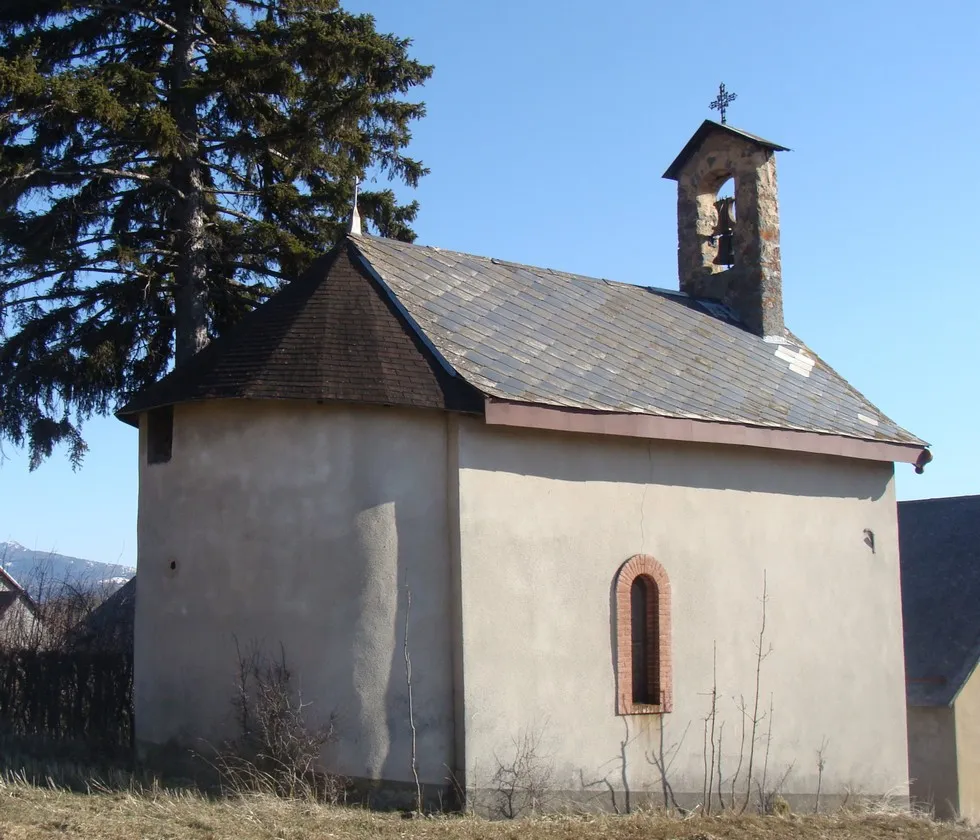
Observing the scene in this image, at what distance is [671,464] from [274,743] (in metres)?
5.27

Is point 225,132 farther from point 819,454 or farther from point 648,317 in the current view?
point 819,454

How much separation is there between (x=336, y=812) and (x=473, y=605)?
→ 7.53 ft

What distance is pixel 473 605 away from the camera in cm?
1138

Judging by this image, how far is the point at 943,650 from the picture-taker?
72.9ft

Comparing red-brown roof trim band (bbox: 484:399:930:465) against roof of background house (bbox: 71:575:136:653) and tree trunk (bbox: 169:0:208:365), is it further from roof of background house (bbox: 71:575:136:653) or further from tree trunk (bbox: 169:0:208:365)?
tree trunk (bbox: 169:0:208:365)

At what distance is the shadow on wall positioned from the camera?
11.9 metres

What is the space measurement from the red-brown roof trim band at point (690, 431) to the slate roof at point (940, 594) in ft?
26.0

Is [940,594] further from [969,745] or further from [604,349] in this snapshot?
[604,349]

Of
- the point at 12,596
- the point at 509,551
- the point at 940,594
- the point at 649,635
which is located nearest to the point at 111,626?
the point at 509,551

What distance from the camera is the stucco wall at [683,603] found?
11.6 meters

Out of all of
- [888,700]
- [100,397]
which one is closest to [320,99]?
[100,397]

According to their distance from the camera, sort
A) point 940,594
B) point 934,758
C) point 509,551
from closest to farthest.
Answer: point 509,551 → point 934,758 → point 940,594

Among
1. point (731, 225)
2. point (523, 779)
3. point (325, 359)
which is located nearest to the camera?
point (523, 779)

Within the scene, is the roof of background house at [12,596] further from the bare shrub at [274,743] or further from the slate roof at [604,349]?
the slate roof at [604,349]
